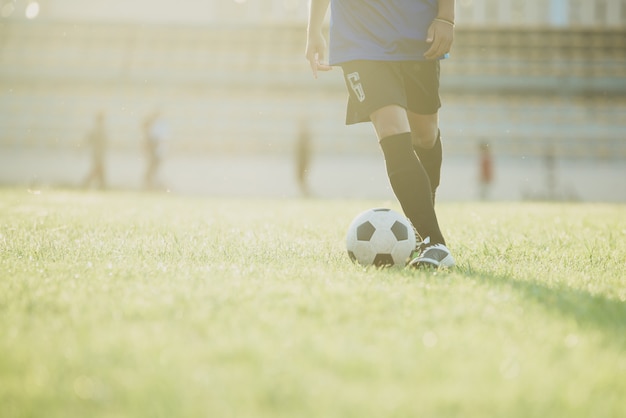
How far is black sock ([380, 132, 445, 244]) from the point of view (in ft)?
11.0

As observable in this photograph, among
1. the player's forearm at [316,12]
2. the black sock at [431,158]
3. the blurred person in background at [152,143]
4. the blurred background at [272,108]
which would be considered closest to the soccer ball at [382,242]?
the black sock at [431,158]

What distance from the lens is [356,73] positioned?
139 inches

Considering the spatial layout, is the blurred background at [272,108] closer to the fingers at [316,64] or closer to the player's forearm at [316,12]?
the player's forearm at [316,12]

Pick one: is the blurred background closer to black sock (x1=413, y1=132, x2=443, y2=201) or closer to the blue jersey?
black sock (x1=413, y1=132, x2=443, y2=201)

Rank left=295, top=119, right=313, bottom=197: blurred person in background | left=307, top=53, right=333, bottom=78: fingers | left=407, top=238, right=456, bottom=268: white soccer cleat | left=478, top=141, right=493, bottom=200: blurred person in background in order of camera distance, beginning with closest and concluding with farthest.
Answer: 1. left=407, top=238, right=456, bottom=268: white soccer cleat
2. left=307, top=53, right=333, bottom=78: fingers
3. left=295, top=119, right=313, bottom=197: blurred person in background
4. left=478, top=141, right=493, bottom=200: blurred person in background

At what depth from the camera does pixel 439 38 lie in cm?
348

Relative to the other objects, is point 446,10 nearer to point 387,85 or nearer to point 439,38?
point 439,38

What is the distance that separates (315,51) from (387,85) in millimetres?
630

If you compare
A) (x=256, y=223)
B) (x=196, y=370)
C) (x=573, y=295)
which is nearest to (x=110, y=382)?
(x=196, y=370)

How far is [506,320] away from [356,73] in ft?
5.88

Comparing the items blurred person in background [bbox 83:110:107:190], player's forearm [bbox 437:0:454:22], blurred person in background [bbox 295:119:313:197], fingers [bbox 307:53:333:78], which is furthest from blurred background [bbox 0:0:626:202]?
player's forearm [bbox 437:0:454:22]

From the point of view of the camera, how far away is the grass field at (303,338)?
1396 millimetres

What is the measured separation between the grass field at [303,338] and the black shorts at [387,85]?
32.5 inches

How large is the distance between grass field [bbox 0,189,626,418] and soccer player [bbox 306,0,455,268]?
14.4 inches
